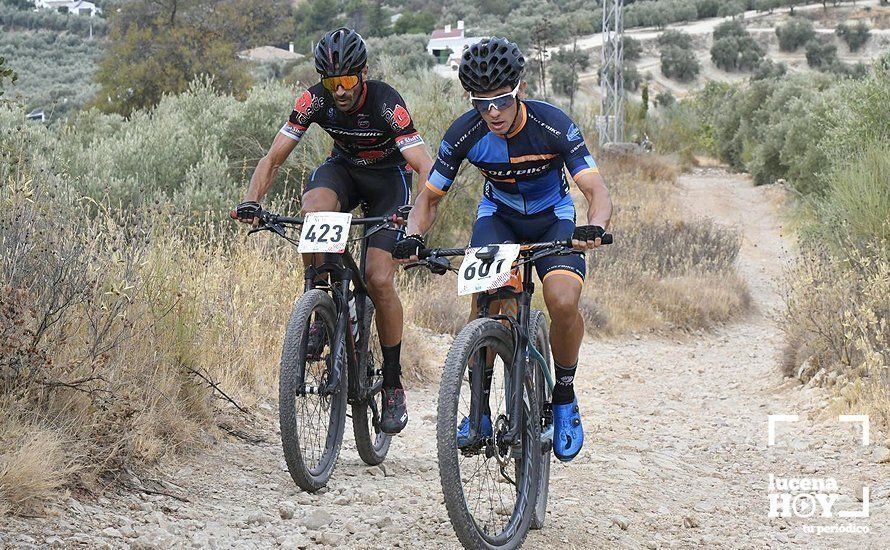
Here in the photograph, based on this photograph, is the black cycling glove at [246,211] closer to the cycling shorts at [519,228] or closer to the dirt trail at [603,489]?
the cycling shorts at [519,228]

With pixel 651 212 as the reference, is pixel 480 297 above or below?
below

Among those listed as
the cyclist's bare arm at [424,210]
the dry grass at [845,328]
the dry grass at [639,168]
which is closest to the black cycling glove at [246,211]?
the cyclist's bare arm at [424,210]

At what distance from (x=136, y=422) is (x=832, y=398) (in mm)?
5280

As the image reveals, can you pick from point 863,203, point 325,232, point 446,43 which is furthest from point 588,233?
point 446,43

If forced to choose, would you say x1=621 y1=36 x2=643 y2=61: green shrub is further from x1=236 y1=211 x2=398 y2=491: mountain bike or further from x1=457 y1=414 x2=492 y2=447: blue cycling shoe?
x1=457 y1=414 x2=492 y2=447: blue cycling shoe

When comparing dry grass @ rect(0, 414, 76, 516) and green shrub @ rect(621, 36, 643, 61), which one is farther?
green shrub @ rect(621, 36, 643, 61)

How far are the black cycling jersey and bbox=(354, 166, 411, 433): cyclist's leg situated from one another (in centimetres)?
23

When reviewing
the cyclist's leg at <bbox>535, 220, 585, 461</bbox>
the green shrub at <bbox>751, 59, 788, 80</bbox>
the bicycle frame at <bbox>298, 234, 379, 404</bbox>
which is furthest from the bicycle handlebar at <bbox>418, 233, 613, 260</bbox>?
the green shrub at <bbox>751, 59, 788, 80</bbox>

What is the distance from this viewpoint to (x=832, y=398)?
815 cm

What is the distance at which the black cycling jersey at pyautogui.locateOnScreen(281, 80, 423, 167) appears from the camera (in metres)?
5.79

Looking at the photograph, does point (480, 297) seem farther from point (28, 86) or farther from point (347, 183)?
point (28, 86)

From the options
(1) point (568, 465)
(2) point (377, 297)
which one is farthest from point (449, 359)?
(1) point (568, 465)

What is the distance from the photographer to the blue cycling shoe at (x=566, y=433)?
488 centimetres

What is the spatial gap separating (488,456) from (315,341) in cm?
129
